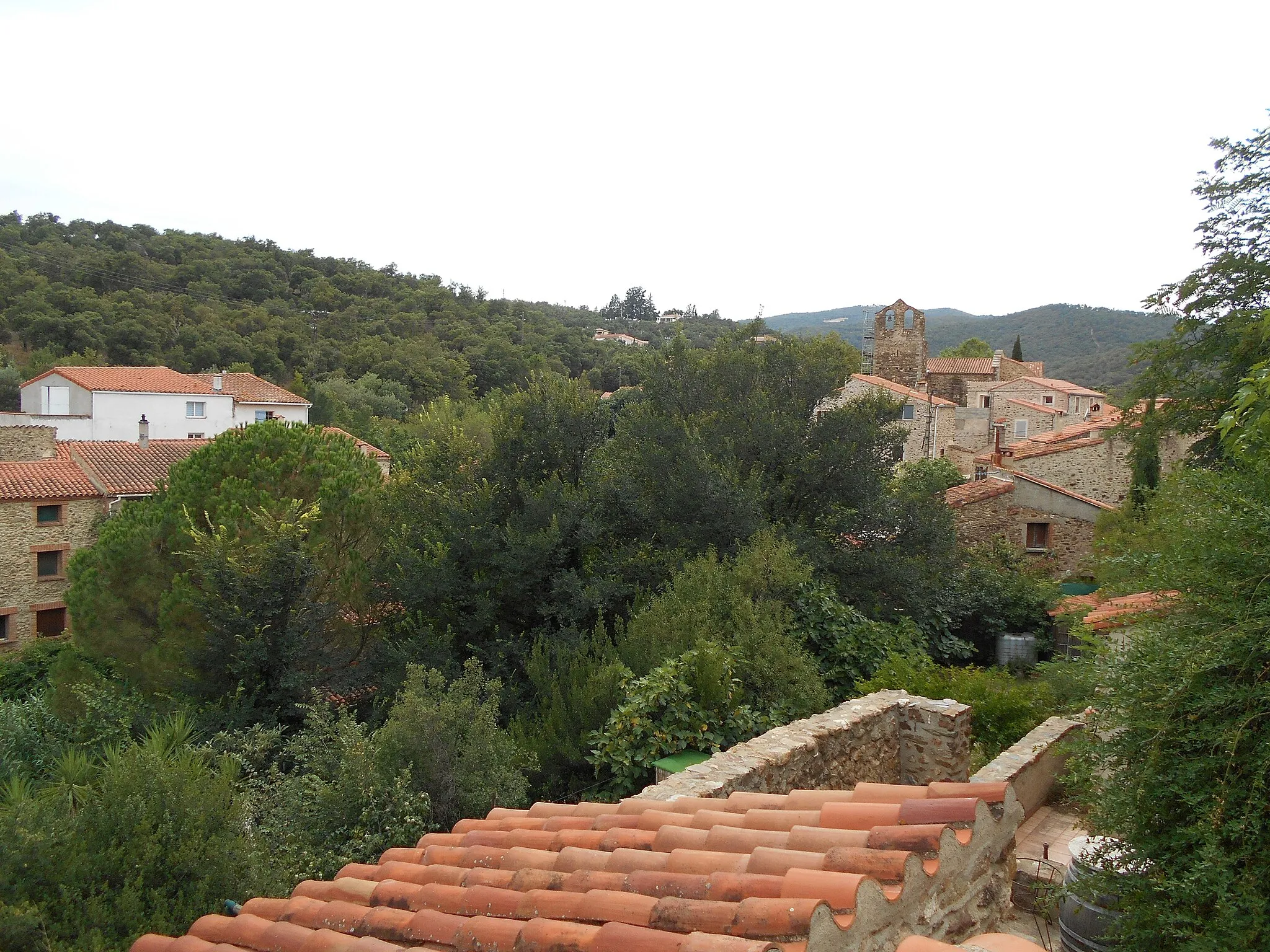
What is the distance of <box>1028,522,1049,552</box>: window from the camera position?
20.0 metres

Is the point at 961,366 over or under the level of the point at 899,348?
under

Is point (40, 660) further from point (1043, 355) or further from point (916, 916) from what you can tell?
point (1043, 355)

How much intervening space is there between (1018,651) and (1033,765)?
1048 cm

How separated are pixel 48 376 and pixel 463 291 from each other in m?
53.2

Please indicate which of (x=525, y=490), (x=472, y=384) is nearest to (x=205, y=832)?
(x=525, y=490)

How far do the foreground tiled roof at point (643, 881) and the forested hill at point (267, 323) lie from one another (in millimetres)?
35079

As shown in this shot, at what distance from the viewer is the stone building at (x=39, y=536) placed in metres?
23.1

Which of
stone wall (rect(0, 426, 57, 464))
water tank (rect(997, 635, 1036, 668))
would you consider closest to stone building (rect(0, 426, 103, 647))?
stone wall (rect(0, 426, 57, 464))

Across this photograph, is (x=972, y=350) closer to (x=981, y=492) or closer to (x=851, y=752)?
(x=981, y=492)

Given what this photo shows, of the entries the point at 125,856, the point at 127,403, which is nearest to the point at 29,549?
the point at 127,403

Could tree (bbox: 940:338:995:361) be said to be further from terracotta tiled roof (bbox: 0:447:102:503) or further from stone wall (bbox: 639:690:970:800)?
stone wall (bbox: 639:690:970:800)

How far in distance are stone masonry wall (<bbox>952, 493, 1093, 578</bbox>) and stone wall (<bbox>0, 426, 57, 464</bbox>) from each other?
1100 inches

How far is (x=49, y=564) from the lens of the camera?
78.8 ft

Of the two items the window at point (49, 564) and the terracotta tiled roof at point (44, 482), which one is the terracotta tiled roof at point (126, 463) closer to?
the terracotta tiled roof at point (44, 482)
